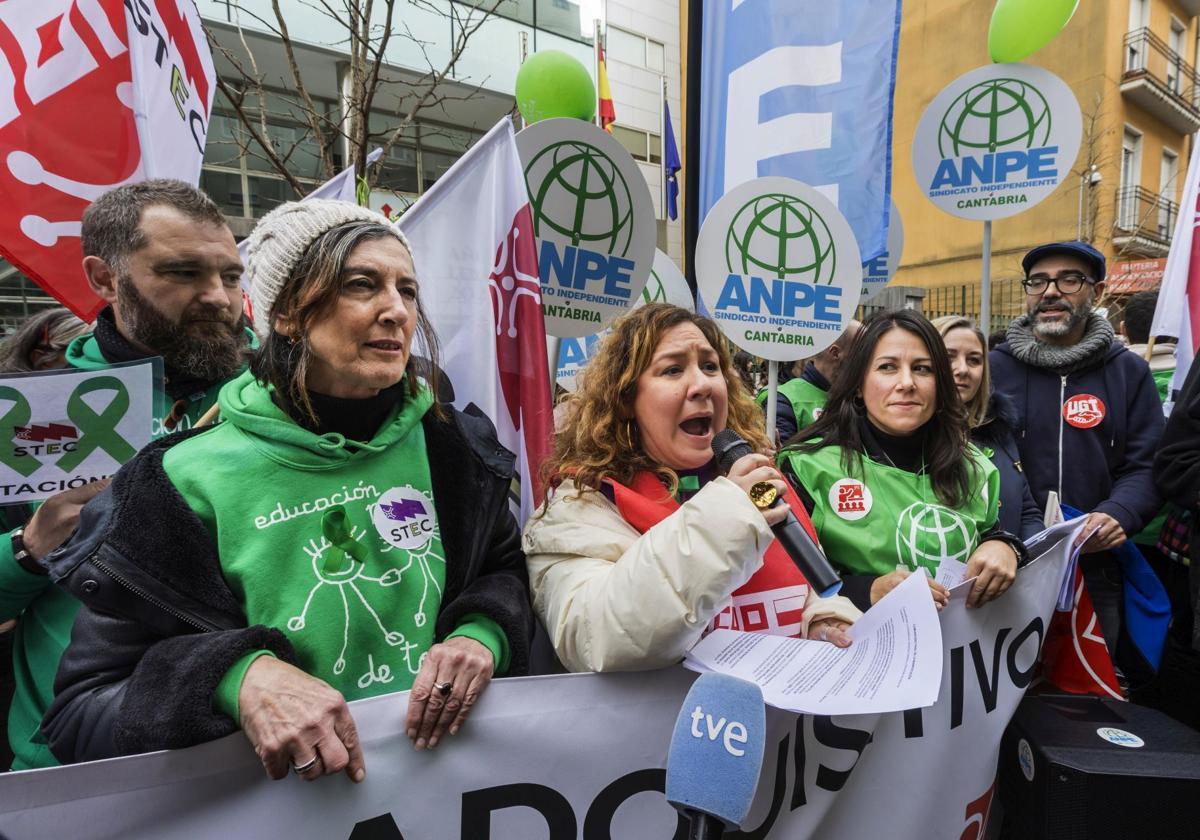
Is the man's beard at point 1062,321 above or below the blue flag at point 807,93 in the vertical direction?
below

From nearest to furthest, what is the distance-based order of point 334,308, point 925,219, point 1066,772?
point 334,308 → point 1066,772 → point 925,219

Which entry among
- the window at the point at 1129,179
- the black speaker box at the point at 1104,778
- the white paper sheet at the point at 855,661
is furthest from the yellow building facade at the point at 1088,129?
the white paper sheet at the point at 855,661

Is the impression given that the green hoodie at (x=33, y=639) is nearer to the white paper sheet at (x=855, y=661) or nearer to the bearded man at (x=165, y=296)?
the bearded man at (x=165, y=296)

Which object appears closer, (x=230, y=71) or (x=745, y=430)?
(x=745, y=430)

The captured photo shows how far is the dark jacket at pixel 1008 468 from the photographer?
249 centimetres

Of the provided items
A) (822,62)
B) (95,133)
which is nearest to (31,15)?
(95,133)

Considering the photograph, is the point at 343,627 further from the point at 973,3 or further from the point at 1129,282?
the point at 973,3

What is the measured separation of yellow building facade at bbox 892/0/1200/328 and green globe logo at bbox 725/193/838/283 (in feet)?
50.9

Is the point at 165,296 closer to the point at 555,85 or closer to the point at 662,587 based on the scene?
the point at 662,587

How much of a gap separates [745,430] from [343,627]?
3.97ft

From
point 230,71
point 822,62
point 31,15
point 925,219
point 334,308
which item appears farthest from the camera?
point 925,219

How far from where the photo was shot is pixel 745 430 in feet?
6.72

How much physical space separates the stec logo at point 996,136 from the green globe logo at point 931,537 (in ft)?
7.89

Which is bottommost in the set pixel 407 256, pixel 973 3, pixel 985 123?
pixel 407 256
